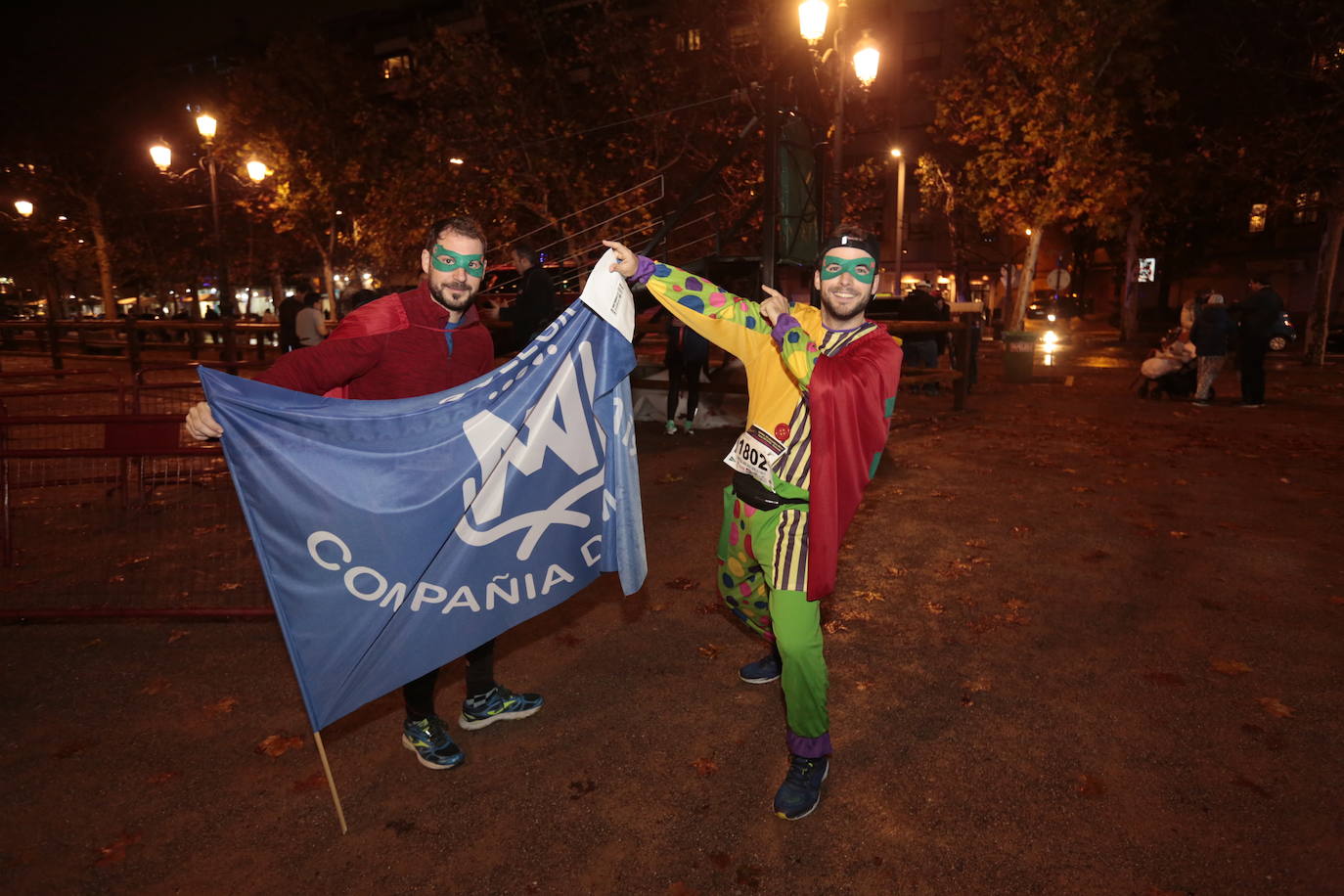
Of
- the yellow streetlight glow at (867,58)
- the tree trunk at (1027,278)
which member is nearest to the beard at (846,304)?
the yellow streetlight glow at (867,58)

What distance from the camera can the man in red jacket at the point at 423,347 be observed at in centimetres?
334

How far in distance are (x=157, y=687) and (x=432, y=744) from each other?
74.3 inches

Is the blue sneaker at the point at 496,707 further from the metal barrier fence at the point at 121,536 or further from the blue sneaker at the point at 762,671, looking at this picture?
the metal barrier fence at the point at 121,536

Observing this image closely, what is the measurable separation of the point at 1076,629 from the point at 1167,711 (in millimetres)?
991

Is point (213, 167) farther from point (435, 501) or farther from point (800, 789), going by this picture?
point (800, 789)

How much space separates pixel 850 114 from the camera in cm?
2859

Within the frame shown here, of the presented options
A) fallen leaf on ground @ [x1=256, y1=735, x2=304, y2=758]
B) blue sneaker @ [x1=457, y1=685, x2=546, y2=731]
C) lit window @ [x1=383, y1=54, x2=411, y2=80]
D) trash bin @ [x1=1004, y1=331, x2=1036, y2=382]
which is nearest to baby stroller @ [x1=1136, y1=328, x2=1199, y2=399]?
trash bin @ [x1=1004, y1=331, x2=1036, y2=382]

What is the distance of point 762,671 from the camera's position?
14.3 ft

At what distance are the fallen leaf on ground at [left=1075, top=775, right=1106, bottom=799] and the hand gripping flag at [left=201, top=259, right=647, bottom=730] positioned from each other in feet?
6.90

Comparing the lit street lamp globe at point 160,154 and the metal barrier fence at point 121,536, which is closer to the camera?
the metal barrier fence at point 121,536

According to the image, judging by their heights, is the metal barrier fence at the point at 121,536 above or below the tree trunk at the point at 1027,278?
below

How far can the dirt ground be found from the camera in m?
2.97

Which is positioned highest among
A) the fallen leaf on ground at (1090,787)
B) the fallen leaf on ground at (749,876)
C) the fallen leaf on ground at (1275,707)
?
the fallen leaf on ground at (749,876)

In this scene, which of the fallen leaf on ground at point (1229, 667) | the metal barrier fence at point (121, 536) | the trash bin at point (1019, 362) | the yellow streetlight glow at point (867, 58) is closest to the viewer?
the fallen leaf on ground at point (1229, 667)
